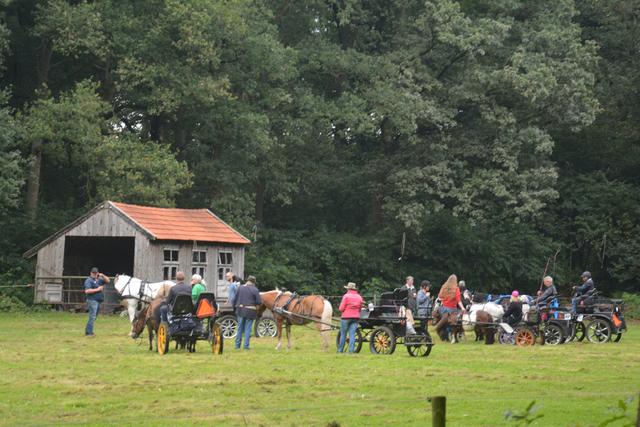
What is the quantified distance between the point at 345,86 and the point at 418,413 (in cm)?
2777

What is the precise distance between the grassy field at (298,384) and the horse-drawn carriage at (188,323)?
38cm

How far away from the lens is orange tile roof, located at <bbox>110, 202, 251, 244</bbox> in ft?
79.6

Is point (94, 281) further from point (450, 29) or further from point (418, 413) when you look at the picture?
point (450, 29)

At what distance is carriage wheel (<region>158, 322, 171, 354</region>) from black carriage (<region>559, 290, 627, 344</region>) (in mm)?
10116

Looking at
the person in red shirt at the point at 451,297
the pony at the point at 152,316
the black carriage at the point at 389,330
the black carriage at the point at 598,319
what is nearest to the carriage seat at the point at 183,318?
the pony at the point at 152,316

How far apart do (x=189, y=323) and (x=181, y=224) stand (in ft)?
38.3

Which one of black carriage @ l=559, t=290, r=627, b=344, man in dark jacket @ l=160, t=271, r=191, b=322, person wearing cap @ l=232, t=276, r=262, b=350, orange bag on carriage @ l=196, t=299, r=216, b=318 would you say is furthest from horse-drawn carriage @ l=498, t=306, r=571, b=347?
man in dark jacket @ l=160, t=271, r=191, b=322

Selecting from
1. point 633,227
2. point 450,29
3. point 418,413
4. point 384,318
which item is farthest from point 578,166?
point 418,413

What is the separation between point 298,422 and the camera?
759cm

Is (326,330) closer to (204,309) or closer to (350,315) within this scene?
(350,315)

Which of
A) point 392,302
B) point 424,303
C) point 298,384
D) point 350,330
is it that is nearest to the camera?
point 298,384

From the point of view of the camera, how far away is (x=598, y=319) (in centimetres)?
1836

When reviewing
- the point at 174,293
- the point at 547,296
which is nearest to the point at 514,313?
the point at 547,296

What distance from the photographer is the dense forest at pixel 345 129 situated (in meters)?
28.0
